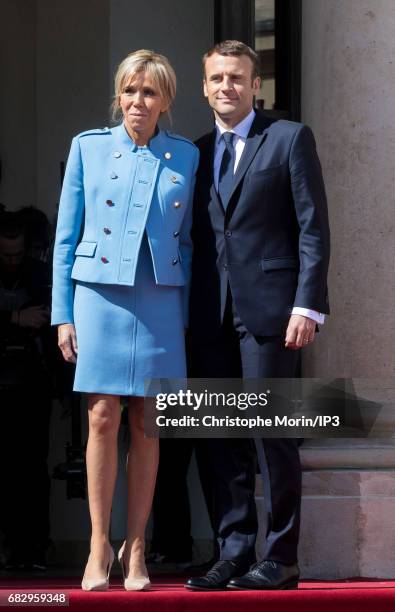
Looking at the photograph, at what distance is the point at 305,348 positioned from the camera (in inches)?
252

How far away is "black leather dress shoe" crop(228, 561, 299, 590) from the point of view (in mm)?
5078

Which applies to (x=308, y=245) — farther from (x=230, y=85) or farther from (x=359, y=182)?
(x=359, y=182)

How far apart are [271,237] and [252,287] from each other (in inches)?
7.8

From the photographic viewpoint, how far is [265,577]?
5.09 metres

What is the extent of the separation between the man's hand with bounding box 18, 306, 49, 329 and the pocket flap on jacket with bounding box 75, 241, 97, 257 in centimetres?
146

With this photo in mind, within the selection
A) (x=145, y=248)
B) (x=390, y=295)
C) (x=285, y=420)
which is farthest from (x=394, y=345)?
(x=145, y=248)

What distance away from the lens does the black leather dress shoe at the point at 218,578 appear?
5.11 meters

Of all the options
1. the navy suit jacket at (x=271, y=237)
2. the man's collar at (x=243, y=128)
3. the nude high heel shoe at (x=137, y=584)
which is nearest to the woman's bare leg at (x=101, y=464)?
the nude high heel shoe at (x=137, y=584)

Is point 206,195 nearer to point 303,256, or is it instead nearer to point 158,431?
point 303,256

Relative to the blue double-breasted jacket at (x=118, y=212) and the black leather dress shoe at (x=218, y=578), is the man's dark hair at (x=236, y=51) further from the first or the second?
the black leather dress shoe at (x=218, y=578)

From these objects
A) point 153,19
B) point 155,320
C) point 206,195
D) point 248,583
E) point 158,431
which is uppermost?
point 153,19

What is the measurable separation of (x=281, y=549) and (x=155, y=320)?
0.95m

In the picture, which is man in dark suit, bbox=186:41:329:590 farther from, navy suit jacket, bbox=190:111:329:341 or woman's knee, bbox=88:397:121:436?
woman's knee, bbox=88:397:121:436

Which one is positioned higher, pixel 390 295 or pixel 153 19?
pixel 153 19
